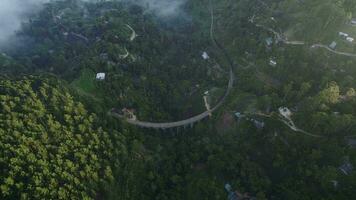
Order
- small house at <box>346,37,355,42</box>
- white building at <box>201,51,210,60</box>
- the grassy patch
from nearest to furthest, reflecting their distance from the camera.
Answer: the grassy patch
small house at <box>346,37,355,42</box>
white building at <box>201,51,210,60</box>

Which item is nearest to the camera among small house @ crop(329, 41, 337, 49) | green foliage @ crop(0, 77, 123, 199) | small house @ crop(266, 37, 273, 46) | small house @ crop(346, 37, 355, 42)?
green foliage @ crop(0, 77, 123, 199)

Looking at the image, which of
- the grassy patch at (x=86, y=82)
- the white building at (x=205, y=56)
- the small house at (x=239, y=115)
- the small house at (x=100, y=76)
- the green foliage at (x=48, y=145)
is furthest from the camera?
the white building at (x=205, y=56)

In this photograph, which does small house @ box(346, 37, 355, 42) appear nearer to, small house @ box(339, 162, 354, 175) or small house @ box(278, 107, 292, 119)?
small house @ box(278, 107, 292, 119)

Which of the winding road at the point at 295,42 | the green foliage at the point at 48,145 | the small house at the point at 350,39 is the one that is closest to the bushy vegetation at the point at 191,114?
the green foliage at the point at 48,145

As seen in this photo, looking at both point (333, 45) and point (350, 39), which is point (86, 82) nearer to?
point (333, 45)

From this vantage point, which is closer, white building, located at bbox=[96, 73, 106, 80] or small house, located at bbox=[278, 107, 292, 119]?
small house, located at bbox=[278, 107, 292, 119]

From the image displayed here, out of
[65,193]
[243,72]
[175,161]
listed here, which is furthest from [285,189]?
[65,193]

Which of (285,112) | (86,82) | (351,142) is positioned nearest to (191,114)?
(285,112)

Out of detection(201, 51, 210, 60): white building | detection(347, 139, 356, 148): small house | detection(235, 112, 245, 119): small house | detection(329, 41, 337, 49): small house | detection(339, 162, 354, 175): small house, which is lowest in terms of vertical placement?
detection(339, 162, 354, 175): small house

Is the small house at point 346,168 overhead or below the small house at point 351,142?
below

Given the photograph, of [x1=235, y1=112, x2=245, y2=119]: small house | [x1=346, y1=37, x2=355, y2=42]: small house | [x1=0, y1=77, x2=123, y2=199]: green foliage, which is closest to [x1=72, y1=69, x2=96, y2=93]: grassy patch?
[x1=0, y1=77, x2=123, y2=199]: green foliage

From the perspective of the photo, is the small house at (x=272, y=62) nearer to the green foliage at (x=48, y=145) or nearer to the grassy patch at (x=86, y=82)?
the green foliage at (x=48, y=145)

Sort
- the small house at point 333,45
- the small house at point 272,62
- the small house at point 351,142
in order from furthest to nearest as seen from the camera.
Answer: the small house at point 272,62 → the small house at point 333,45 → the small house at point 351,142

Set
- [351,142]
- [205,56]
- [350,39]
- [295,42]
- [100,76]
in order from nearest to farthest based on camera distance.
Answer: [351,142]
[350,39]
[100,76]
[295,42]
[205,56]
